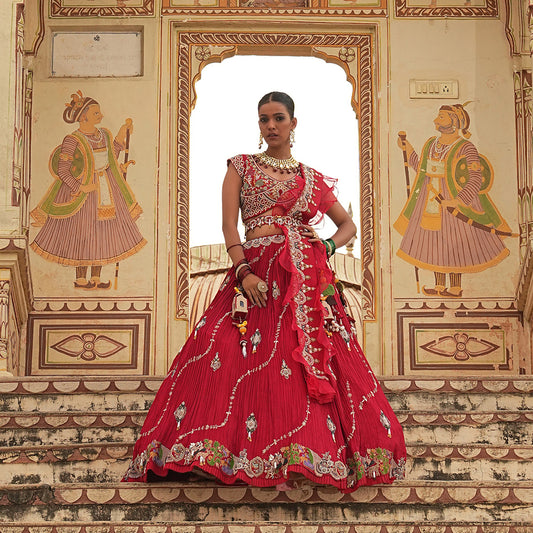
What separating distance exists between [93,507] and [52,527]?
41 centimetres

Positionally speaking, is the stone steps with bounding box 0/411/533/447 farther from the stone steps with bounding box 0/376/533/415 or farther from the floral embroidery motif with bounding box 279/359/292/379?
the floral embroidery motif with bounding box 279/359/292/379

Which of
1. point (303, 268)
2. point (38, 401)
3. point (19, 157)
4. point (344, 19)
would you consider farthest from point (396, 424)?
point (344, 19)

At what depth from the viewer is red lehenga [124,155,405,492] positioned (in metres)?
5.30

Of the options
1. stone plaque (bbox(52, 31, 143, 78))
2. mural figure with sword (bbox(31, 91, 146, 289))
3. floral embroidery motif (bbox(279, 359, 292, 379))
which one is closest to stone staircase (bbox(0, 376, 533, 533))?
floral embroidery motif (bbox(279, 359, 292, 379))

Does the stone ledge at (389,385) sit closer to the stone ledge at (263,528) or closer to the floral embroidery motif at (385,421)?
the floral embroidery motif at (385,421)

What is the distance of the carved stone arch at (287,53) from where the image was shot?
382 inches

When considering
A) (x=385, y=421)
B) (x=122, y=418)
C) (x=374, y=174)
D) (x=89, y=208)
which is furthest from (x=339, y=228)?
(x=89, y=208)

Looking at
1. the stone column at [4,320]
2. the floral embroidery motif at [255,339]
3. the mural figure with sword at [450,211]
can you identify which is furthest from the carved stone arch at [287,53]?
the floral embroidery motif at [255,339]

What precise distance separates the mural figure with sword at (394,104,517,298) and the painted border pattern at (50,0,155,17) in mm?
2354

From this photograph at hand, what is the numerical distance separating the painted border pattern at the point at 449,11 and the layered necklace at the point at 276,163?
4.41 m

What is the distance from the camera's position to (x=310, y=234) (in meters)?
6.08

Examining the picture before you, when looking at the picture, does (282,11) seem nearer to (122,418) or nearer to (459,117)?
(459,117)

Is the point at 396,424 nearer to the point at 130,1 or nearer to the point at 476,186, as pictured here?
the point at 476,186

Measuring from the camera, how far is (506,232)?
9.76 m
